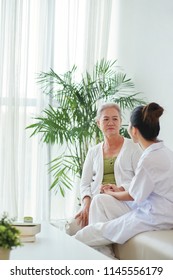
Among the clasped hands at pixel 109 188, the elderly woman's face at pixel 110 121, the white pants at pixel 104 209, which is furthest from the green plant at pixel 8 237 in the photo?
the elderly woman's face at pixel 110 121

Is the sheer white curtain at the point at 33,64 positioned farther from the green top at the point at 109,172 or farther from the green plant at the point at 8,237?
the green plant at the point at 8,237

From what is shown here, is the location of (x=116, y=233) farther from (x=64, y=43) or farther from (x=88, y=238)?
(x=64, y=43)

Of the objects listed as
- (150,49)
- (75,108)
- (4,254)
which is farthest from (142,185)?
(150,49)

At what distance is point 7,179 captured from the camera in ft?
20.1

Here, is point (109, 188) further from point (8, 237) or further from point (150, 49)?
point (8, 237)

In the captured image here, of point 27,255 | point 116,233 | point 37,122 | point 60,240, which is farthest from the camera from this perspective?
point 37,122

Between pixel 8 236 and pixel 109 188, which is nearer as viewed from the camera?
pixel 8 236

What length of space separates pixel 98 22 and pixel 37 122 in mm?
1315

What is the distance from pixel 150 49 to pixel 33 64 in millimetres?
1250

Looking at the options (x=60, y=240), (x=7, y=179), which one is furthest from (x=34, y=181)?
(x=60, y=240)

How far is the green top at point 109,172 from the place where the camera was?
15.6ft

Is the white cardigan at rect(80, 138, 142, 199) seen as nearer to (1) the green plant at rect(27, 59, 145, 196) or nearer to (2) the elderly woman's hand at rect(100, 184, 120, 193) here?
(2) the elderly woman's hand at rect(100, 184, 120, 193)

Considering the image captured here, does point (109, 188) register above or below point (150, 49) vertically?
below

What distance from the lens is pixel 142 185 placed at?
157 inches
